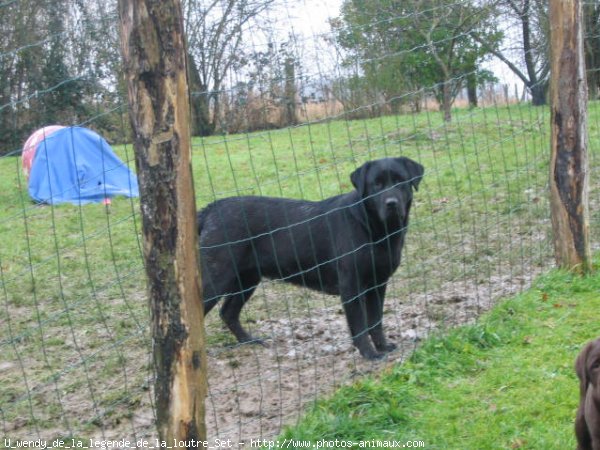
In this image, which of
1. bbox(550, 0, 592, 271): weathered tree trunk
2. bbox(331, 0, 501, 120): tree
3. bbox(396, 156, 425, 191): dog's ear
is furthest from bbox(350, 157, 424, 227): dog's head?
bbox(550, 0, 592, 271): weathered tree trunk

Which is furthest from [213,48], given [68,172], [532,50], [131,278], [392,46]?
[68,172]

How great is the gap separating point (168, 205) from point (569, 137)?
12.6 feet

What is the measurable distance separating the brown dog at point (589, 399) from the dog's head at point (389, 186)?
214 cm

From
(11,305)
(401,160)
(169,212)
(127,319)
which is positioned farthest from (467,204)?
(169,212)

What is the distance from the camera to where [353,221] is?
17.6 feet

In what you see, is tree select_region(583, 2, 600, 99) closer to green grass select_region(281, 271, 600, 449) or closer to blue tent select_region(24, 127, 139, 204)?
green grass select_region(281, 271, 600, 449)

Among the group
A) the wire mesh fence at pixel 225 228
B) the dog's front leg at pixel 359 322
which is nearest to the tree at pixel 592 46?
the wire mesh fence at pixel 225 228

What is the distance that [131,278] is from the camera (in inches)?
297

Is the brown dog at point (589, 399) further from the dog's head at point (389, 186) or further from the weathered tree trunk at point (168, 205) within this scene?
the dog's head at point (389, 186)

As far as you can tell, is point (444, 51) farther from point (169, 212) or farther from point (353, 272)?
point (169, 212)

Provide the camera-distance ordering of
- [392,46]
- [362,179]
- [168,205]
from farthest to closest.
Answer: [392,46]
[362,179]
[168,205]

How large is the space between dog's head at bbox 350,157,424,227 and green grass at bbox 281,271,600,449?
0.88 metres

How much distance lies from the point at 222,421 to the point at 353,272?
1.50 m

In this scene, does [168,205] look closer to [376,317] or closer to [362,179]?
[362,179]
